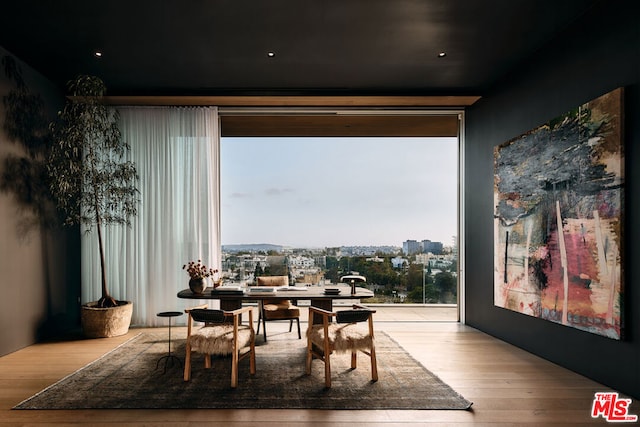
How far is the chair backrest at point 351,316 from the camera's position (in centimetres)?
348

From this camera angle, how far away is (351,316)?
11.5ft

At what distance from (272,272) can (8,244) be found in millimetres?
3108

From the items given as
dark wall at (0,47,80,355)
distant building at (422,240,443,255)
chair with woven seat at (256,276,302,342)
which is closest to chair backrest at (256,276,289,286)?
chair with woven seat at (256,276,302,342)

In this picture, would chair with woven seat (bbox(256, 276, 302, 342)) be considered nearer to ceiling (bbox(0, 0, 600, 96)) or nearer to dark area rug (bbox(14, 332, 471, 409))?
dark area rug (bbox(14, 332, 471, 409))

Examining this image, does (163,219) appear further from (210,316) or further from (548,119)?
(548,119)

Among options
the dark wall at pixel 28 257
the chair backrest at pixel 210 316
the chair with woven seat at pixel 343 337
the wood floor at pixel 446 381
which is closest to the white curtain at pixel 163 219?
the dark wall at pixel 28 257

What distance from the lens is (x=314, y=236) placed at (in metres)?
6.48

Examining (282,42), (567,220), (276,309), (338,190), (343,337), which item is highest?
(282,42)

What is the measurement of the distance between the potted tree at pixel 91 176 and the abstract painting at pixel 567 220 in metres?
4.45

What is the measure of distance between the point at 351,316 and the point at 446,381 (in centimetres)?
98

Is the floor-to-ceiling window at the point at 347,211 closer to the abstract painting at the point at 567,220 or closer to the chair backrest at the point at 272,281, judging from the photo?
the chair backrest at the point at 272,281

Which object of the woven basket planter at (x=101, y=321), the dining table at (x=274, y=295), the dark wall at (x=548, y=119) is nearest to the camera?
the dark wall at (x=548, y=119)

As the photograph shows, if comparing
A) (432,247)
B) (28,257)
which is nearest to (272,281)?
(432,247)

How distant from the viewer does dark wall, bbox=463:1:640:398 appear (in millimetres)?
3281
